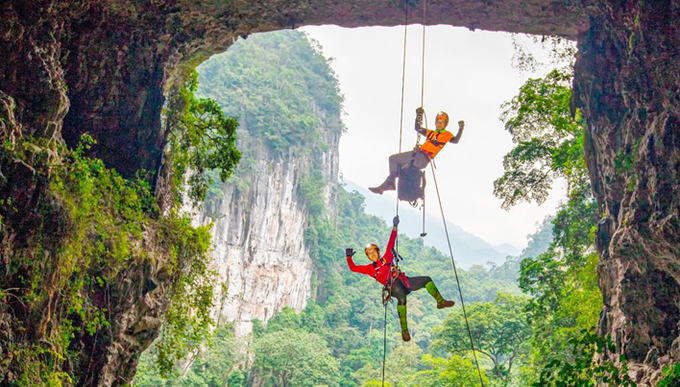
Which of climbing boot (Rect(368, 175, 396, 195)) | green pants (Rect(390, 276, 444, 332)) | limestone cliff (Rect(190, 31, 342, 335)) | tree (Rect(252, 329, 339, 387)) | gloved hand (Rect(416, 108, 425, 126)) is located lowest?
tree (Rect(252, 329, 339, 387))

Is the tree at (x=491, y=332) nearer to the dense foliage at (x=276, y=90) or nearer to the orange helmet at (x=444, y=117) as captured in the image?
the orange helmet at (x=444, y=117)

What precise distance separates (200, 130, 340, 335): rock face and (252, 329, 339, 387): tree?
5.20 meters

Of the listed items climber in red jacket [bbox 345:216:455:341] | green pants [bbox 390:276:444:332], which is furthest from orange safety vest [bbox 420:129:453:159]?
green pants [bbox 390:276:444:332]

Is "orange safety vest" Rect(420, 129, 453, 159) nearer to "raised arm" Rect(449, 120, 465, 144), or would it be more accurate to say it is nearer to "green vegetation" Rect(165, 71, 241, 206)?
"raised arm" Rect(449, 120, 465, 144)

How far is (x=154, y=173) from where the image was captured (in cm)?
725

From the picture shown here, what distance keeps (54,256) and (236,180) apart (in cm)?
3019

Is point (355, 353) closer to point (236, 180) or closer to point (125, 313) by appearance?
point (236, 180)

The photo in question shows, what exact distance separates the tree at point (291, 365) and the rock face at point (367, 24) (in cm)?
2017

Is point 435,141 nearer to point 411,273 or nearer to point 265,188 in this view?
point 265,188

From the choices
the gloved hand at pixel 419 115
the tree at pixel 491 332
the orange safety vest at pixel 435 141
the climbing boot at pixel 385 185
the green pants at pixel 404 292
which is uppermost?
the gloved hand at pixel 419 115

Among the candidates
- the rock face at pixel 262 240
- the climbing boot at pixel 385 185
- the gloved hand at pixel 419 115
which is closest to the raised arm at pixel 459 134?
the gloved hand at pixel 419 115

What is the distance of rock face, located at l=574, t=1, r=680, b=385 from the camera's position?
17.6ft

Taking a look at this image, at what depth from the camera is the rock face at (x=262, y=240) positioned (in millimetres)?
33750

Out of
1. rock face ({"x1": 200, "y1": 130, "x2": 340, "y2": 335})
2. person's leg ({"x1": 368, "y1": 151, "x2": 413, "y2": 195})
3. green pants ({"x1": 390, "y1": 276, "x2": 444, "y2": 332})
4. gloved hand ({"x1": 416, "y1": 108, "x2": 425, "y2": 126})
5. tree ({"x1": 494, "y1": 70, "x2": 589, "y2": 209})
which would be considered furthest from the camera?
rock face ({"x1": 200, "y1": 130, "x2": 340, "y2": 335})
